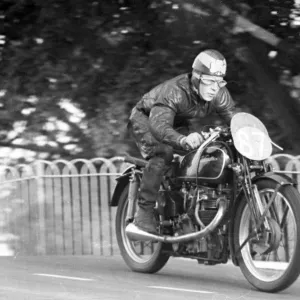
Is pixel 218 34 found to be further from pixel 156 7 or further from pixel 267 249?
pixel 267 249

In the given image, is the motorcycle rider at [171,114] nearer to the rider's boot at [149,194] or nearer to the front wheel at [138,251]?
the rider's boot at [149,194]

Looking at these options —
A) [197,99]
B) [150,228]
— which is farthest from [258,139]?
[150,228]

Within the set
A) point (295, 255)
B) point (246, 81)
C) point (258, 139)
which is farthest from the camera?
point (246, 81)

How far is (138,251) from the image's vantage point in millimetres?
9789

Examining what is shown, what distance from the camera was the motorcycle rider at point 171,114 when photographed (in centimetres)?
852

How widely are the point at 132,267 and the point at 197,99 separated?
73.4 inches

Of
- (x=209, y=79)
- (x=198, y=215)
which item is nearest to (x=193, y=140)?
(x=209, y=79)

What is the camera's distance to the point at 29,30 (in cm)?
1419

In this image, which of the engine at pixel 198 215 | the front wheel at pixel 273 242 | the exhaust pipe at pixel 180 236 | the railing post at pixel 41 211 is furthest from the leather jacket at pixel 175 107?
the railing post at pixel 41 211

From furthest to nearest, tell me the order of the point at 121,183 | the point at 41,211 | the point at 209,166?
the point at 41,211, the point at 121,183, the point at 209,166

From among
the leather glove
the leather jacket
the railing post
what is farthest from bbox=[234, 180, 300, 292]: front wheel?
the railing post

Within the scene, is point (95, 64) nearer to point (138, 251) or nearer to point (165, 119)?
point (138, 251)

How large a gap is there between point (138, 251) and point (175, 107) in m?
1.74

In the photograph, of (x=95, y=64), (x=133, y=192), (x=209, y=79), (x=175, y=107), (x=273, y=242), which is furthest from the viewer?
(x=95, y=64)
